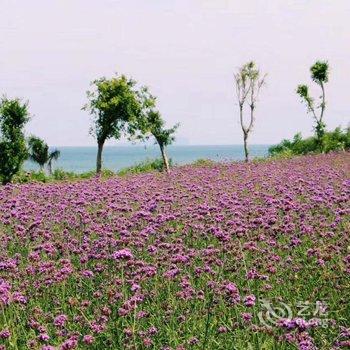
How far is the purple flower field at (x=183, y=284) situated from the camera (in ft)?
17.5

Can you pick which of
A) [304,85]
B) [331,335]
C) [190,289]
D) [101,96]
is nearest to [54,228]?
[190,289]

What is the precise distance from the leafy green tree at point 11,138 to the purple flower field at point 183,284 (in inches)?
920

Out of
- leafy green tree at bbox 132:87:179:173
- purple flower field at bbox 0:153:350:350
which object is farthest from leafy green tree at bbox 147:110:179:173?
purple flower field at bbox 0:153:350:350

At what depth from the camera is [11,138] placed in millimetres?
32969

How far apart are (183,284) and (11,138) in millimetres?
28269

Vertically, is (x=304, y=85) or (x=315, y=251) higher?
(x=304, y=85)

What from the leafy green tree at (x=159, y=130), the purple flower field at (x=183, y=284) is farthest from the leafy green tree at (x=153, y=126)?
the purple flower field at (x=183, y=284)

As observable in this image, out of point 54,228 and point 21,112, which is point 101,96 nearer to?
point 21,112

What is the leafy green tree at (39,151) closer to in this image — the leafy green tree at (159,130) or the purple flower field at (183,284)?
the leafy green tree at (159,130)

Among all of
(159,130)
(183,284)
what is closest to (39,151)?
(159,130)

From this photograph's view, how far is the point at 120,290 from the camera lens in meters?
6.34

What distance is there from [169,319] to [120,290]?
67cm

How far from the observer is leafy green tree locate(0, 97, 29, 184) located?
32625 millimetres

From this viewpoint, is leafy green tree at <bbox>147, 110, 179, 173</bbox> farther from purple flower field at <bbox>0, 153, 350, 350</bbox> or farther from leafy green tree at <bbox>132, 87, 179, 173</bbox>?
purple flower field at <bbox>0, 153, 350, 350</bbox>
